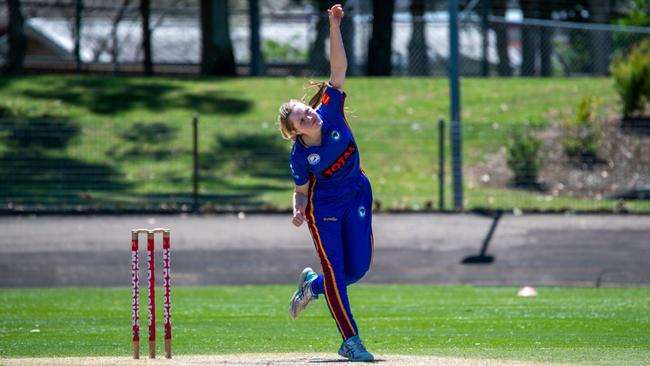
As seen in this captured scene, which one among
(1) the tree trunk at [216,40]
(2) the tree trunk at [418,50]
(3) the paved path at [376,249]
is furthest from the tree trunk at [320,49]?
(3) the paved path at [376,249]

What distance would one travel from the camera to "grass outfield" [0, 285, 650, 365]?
32.5 ft

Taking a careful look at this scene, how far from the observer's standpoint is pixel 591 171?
2236cm

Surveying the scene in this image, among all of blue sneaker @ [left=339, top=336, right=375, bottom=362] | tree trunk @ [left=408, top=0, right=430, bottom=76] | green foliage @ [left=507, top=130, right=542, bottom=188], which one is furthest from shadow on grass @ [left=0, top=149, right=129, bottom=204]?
blue sneaker @ [left=339, top=336, right=375, bottom=362]

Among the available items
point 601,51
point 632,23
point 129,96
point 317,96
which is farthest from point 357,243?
point 632,23

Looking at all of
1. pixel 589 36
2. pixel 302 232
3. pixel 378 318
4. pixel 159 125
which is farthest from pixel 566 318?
pixel 589 36

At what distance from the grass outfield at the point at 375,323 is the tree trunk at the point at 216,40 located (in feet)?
54.1

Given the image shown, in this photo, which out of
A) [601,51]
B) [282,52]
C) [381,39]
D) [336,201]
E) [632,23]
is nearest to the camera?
[336,201]

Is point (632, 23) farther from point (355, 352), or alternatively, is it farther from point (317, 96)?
point (355, 352)

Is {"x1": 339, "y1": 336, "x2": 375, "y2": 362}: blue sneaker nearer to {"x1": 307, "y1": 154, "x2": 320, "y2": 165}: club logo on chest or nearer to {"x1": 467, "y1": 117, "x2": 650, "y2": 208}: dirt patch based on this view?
{"x1": 307, "y1": 154, "x2": 320, "y2": 165}: club logo on chest

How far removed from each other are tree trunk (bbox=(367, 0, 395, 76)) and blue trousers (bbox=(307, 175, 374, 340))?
23044 millimetres

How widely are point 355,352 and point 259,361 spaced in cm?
76

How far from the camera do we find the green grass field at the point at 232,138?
21.6 meters

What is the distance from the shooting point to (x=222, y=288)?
54.2ft

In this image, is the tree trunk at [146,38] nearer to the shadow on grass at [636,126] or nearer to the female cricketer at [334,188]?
the shadow on grass at [636,126]
